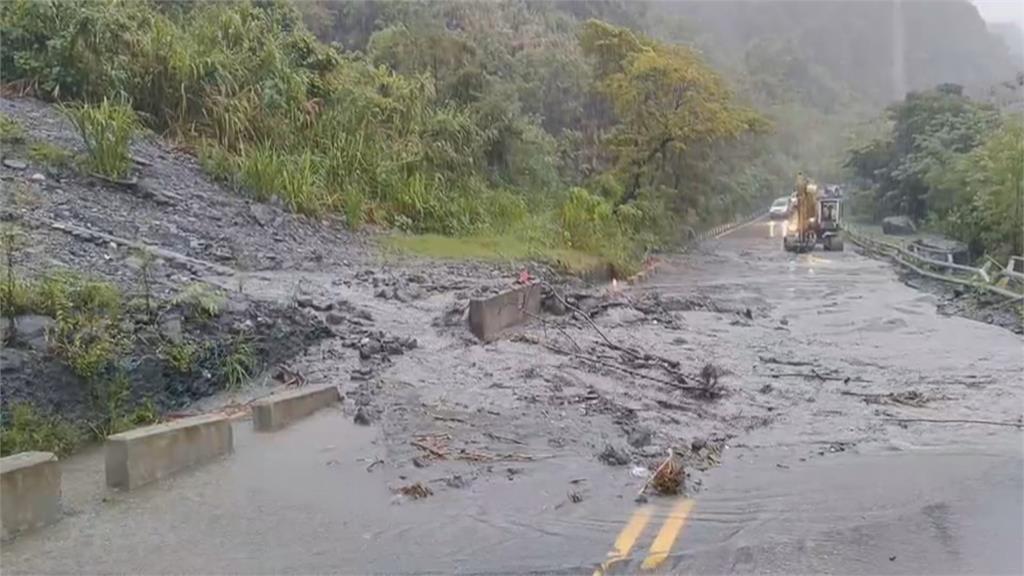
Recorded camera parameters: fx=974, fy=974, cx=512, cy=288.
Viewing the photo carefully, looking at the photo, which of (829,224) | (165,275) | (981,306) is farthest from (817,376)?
(829,224)

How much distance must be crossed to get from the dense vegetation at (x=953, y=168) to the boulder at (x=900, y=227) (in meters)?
1.09

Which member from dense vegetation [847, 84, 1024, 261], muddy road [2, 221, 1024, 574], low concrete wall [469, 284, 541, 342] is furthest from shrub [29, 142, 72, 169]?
dense vegetation [847, 84, 1024, 261]

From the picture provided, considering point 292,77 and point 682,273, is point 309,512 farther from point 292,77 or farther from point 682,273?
point 682,273

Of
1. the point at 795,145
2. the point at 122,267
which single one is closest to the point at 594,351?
the point at 122,267

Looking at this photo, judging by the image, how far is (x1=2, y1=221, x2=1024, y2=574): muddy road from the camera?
19.0ft

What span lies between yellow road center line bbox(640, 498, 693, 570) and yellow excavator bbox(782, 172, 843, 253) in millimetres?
37518

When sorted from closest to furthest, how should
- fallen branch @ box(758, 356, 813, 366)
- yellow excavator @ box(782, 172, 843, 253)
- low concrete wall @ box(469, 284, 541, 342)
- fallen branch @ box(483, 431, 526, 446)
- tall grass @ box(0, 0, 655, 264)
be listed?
1. fallen branch @ box(483, 431, 526, 446)
2. low concrete wall @ box(469, 284, 541, 342)
3. fallen branch @ box(758, 356, 813, 366)
4. tall grass @ box(0, 0, 655, 264)
5. yellow excavator @ box(782, 172, 843, 253)

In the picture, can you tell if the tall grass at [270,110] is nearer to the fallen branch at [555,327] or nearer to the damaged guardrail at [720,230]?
the fallen branch at [555,327]

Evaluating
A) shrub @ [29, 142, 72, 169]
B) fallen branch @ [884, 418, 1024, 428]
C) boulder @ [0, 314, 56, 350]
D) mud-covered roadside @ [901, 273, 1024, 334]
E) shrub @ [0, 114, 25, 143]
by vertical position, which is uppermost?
shrub @ [0, 114, 25, 143]

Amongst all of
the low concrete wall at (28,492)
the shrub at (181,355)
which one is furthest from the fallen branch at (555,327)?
the low concrete wall at (28,492)

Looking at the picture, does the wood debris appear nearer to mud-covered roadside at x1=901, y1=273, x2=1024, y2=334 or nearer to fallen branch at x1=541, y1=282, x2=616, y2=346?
fallen branch at x1=541, y1=282, x2=616, y2=346

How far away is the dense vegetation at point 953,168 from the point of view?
28.2m

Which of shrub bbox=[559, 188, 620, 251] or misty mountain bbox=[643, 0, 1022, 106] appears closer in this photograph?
shrub bbox=[559, 188, 620, 251]

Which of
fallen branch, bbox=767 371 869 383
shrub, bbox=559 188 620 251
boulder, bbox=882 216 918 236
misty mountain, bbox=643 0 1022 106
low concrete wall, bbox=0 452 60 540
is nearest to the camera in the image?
low concrete wall, bbox=0 452 60 540
